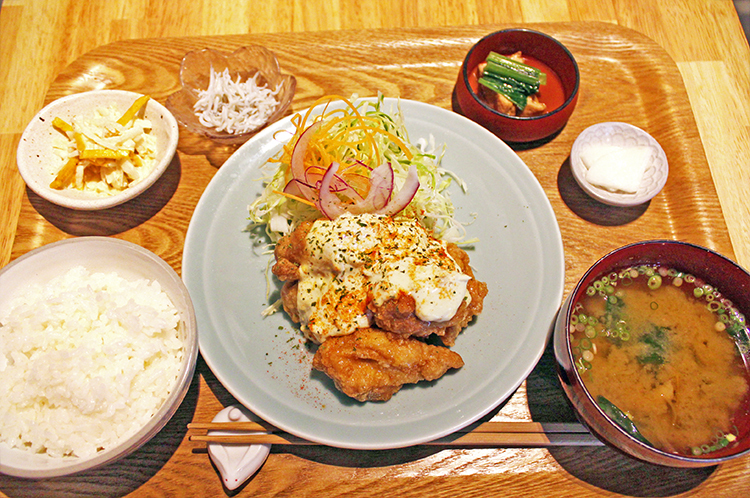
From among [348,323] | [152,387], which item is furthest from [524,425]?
[152,387]

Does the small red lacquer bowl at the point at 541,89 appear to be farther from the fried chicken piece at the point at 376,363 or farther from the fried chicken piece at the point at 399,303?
the fried chicken piece at the point at 376,363

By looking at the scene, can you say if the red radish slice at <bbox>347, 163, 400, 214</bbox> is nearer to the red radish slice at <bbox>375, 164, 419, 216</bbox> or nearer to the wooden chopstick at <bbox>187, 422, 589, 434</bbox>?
the red radish slice at <bbox>375, 164, 419, 216</bbox>

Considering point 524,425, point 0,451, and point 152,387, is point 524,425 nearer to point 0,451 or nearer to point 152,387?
point 152,387

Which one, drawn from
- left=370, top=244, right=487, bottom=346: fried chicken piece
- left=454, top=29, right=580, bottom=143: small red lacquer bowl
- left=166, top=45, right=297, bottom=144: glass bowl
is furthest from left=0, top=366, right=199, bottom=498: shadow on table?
left=454, top=29, right=580, bottom=143: small red lacquer bowl

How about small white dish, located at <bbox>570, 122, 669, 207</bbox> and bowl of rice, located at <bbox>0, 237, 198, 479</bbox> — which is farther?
small white dish, located at <bbox>570, 122, 669, 207</bbox>

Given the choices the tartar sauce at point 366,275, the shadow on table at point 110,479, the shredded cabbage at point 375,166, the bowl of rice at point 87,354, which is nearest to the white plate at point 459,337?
the shredded cabbage at point 375,166

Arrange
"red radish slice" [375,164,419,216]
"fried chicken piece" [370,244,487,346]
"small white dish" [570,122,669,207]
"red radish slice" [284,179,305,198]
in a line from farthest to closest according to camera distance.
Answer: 1. "small white dish" [570,122,669,207]
2. "red radish slice" [284,179,305,198]
3. "red radish slice" [375,164,419,216]
4. "fried chicken piece" [370,244,487,346]
